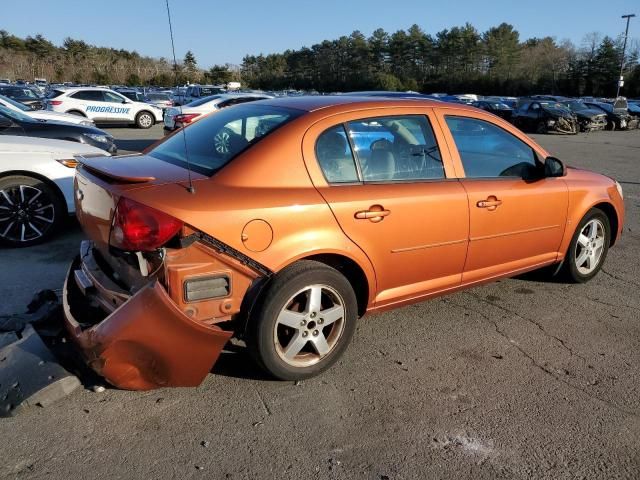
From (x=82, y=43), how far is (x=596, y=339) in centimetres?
9530

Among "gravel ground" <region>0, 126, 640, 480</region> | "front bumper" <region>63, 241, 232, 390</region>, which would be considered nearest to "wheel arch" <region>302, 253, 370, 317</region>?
"gravel ground" <region>0, 126, 640, 480</region>

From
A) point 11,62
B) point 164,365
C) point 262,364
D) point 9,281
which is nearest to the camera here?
point 164,365

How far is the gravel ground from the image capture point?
249 centimetres

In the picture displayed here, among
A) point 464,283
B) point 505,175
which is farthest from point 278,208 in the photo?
point 505,175

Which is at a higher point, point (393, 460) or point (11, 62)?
point (11, 62)

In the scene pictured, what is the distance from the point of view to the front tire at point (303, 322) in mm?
2932

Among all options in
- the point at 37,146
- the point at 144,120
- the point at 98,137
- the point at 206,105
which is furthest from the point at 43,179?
the point at 144,120

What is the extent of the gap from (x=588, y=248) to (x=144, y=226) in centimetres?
390

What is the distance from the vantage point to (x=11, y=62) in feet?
240

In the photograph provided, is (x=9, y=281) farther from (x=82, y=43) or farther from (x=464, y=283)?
(x=82, y=43)

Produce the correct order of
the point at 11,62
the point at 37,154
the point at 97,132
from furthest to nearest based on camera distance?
the point at 11,62 < the point at 97,132 < the point at 37,154

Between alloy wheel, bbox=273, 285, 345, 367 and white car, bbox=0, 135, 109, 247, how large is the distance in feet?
11.0

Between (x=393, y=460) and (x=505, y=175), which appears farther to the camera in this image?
(x=505, y=175)

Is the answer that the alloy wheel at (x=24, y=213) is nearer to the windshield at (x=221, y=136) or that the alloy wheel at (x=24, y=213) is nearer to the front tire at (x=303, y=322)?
the windshield at (x=221, y=136)
